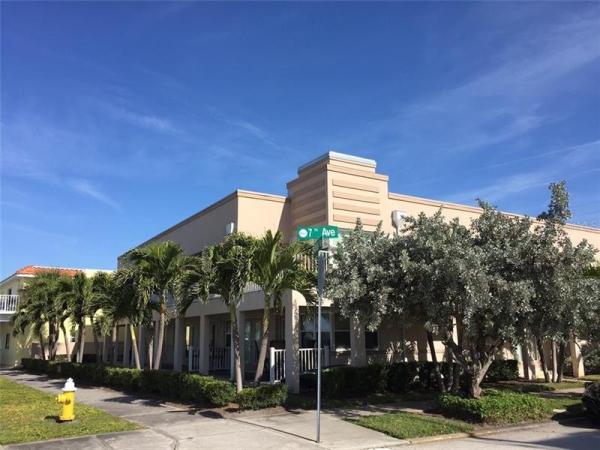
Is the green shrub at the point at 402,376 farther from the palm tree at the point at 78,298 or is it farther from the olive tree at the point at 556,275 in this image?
the palm tree at the point at 78,298

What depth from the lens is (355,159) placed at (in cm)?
2058

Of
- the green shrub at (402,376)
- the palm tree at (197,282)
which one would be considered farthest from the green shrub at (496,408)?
the palm tree at (197,282)

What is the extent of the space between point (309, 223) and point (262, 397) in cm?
851

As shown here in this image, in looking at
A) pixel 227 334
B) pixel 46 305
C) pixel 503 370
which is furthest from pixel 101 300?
pixel 503 370

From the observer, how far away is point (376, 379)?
1589 cm

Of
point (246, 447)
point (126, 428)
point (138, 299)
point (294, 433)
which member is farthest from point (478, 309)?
point (138, 299)

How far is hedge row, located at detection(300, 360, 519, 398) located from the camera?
49.7 ft

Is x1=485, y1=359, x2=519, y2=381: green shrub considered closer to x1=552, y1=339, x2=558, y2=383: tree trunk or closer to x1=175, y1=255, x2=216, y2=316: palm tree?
x1=552, y1=339, x2=558, y2=383: tree trunk

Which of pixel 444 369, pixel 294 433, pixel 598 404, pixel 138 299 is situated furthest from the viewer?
pixel 138 299

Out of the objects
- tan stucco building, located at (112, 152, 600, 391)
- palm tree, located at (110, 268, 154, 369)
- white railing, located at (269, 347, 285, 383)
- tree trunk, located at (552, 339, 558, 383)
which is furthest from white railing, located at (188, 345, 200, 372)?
tree trunk, located at (552, 339, 558, 383)

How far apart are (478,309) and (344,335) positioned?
751cm

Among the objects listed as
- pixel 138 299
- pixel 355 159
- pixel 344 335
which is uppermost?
pixel 355 159

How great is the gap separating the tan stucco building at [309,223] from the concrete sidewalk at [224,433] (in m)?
3.22

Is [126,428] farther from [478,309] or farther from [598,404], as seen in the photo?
[598,404]
